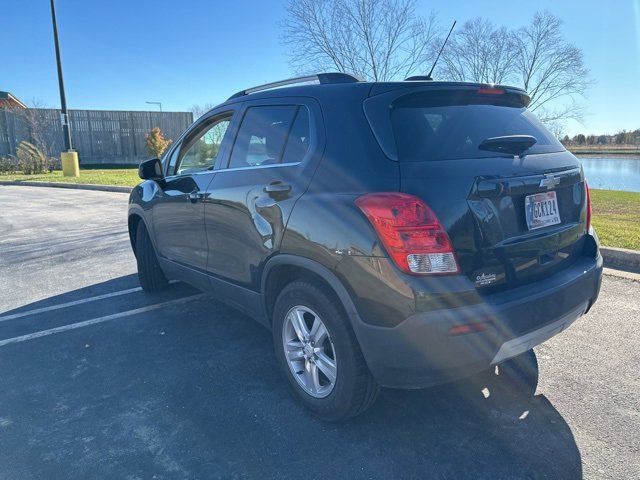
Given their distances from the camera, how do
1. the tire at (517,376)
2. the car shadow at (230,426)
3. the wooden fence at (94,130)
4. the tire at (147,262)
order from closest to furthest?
1. the car shadow at (230,426)
2. the tire at (517,376)
3. the tire at (147,262)
4. the wooden fence at (94,130)

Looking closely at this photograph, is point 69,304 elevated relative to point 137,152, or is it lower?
lower

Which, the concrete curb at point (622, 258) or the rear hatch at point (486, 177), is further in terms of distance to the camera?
the concrete curb at point (622, 258)

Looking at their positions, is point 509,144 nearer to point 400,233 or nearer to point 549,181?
point 549,181

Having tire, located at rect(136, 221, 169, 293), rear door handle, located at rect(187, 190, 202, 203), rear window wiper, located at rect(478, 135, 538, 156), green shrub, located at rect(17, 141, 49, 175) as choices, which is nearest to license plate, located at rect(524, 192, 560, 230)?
rear window wiper, located at rect(478, 135, 538, 156)

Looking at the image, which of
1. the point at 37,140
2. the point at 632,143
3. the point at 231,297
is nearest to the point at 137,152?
the point at 37,140

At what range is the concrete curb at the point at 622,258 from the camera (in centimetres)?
521

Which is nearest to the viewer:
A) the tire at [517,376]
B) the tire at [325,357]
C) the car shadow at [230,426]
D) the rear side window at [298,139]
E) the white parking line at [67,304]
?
the car shadow at [230,426]

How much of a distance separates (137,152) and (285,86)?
27677 mm

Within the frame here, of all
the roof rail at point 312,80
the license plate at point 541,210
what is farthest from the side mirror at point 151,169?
the license plate at point 541,210

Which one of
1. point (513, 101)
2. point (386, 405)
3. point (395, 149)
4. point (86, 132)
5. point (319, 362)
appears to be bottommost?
point (386, 405)

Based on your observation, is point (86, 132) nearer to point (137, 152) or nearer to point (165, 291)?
point (137, 152)

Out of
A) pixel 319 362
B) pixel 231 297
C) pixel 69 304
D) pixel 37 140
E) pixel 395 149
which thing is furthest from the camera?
pixel 37 140

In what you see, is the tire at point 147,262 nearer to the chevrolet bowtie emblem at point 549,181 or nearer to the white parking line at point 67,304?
the white parking line at point 67,304

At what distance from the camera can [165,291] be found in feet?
16.5
